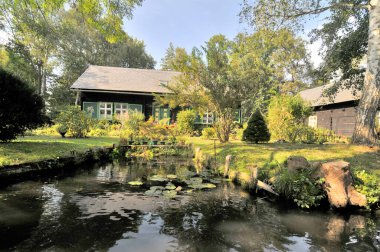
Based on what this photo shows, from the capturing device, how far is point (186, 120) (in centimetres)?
2039

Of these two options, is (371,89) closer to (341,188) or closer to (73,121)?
(341,188)

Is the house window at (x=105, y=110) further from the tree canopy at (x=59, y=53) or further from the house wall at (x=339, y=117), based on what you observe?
the house wall at (x=339, y=117)

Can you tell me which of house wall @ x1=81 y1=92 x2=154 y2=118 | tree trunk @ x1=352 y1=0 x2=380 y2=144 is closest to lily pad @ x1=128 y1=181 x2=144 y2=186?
tree trunk @ x1=352 y1=0 x2=380 y2=144

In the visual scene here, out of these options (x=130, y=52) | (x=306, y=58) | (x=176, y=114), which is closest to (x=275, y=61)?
(x=306, y=58)

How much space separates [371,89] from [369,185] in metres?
4.46

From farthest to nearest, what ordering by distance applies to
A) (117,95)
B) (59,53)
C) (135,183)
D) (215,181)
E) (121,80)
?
(59,53) → (121,80) → (117,95) → (215,181) → (135,183)

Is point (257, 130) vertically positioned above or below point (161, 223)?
above

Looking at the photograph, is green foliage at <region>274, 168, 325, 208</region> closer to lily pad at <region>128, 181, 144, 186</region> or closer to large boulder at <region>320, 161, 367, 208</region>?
large boulder at <region>320, 161, 367, 208</region>

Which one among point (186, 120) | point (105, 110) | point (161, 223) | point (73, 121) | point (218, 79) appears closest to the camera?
point (161, 223)

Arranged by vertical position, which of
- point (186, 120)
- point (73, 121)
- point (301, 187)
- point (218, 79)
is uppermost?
point (218, 79)

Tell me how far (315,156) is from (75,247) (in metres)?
7.30

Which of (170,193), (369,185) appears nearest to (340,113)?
(369,185)

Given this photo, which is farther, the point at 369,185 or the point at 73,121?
the point at 73,121

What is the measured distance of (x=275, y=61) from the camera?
110 feet
